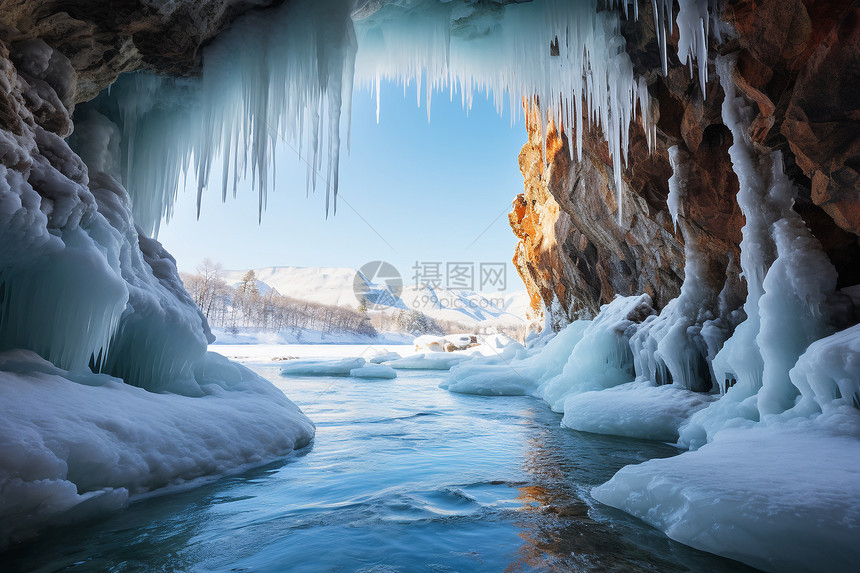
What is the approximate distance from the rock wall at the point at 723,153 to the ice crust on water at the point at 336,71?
1.26 feet

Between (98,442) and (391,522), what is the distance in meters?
1.95

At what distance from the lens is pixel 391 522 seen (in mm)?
2869

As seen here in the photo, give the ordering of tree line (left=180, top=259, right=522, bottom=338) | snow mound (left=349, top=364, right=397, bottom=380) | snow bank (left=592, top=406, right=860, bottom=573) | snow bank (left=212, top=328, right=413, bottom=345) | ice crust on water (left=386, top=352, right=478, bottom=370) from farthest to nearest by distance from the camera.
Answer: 1. tree line (left=180, top=259, right=522, bottom=338)
2. snow bank (left=212, top=328, right=413, bottom=345)
3. ice crust on water (left=386, top=352, right=478, bottom=370)
4. snow mound (left=349, top=364, right=397, bottom=380)
5. snow bank (left=592, top=406, right=860, bottom=573)

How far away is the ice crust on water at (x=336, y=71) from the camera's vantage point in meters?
4.78

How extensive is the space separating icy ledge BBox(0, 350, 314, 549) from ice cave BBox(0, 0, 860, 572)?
0.02 meters

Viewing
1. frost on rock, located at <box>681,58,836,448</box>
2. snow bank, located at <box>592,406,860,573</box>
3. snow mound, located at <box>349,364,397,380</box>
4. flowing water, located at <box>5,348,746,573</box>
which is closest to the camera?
snow bank, located at <box>592,406,860,573</box>

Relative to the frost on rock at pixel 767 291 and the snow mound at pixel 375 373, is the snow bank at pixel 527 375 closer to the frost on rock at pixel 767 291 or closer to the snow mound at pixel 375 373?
the snow mound at pixel 375 373

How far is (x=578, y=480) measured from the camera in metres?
3.76

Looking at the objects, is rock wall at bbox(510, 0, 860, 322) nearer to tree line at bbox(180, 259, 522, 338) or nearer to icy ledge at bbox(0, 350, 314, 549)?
icy ledge at bbox(0, 350, 314, 549)

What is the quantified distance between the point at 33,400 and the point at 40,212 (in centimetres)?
135

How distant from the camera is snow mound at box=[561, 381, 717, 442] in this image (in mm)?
5578

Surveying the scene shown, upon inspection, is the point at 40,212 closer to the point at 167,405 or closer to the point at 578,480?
the point at 167,405

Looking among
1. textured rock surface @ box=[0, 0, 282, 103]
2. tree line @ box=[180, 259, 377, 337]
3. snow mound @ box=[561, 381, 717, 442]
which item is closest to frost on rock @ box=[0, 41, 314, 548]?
textured rock surface @ box=[0, 0, 282, 103]

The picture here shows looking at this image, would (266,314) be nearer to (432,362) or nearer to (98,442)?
(432,362)
